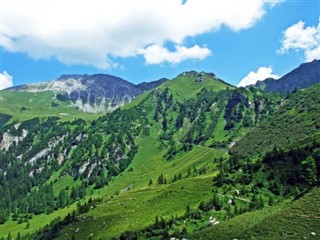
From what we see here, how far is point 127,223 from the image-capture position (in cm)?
19012

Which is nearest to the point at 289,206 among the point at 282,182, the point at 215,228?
the point at 215,228

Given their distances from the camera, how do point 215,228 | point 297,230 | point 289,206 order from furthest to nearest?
1. point 215,228
2. point 289,206
3. point 297,230

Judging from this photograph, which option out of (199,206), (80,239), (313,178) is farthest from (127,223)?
(313,178)

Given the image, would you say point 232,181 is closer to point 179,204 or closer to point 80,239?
point 179,204

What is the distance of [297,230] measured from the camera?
9856cm

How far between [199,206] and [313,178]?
58724 millimetres

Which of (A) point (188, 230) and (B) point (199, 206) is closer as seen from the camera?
(A) point (188, 230)


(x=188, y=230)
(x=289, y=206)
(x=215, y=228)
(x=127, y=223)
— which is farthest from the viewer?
(x=127, y=223)

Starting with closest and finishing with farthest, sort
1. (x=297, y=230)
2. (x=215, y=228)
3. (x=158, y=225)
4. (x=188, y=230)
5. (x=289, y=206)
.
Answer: (x=297, y=230), (x=289, y=206), (x=215, y=228), (x=188, y=230), (x=158, y=225)

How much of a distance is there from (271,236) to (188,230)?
62.8 metres

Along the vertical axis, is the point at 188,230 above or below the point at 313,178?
below

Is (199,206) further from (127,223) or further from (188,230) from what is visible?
(127,223)

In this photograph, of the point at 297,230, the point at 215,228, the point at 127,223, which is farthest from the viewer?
the point at 127,223

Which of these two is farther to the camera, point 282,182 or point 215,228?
point 282,182
